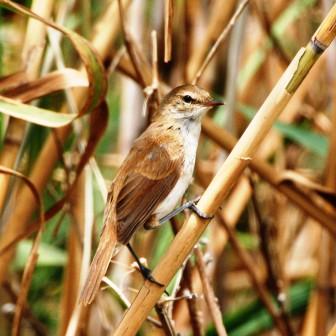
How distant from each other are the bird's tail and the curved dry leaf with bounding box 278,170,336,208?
70cm

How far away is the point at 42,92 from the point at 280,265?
1.33 meters

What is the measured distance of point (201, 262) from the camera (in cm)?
190

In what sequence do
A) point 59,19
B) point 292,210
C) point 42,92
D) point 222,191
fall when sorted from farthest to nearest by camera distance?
point 292,210, point 59,19, point 42,92, point 222,191

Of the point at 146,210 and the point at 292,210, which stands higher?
the point at 146,210

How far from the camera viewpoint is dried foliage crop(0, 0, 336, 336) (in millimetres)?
1832

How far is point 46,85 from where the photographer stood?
2.04 m

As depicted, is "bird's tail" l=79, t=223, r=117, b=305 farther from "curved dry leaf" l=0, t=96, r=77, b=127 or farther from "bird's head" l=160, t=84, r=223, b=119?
"bird's head" l=160, t=84, r=223, b=119

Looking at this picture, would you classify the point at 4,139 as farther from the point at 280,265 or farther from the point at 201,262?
the point at 280,265

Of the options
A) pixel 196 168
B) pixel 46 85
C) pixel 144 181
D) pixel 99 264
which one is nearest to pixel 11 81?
pixel 46 85

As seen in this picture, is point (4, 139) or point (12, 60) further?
point (12, 60)

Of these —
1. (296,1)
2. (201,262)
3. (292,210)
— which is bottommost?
(292,210)

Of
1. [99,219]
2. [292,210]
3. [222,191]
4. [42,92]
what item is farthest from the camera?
[292,210]

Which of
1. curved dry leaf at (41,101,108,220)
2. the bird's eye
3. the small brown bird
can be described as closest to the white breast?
the small brown bird

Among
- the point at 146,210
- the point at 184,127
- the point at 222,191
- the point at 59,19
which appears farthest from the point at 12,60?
the point at 222,191
